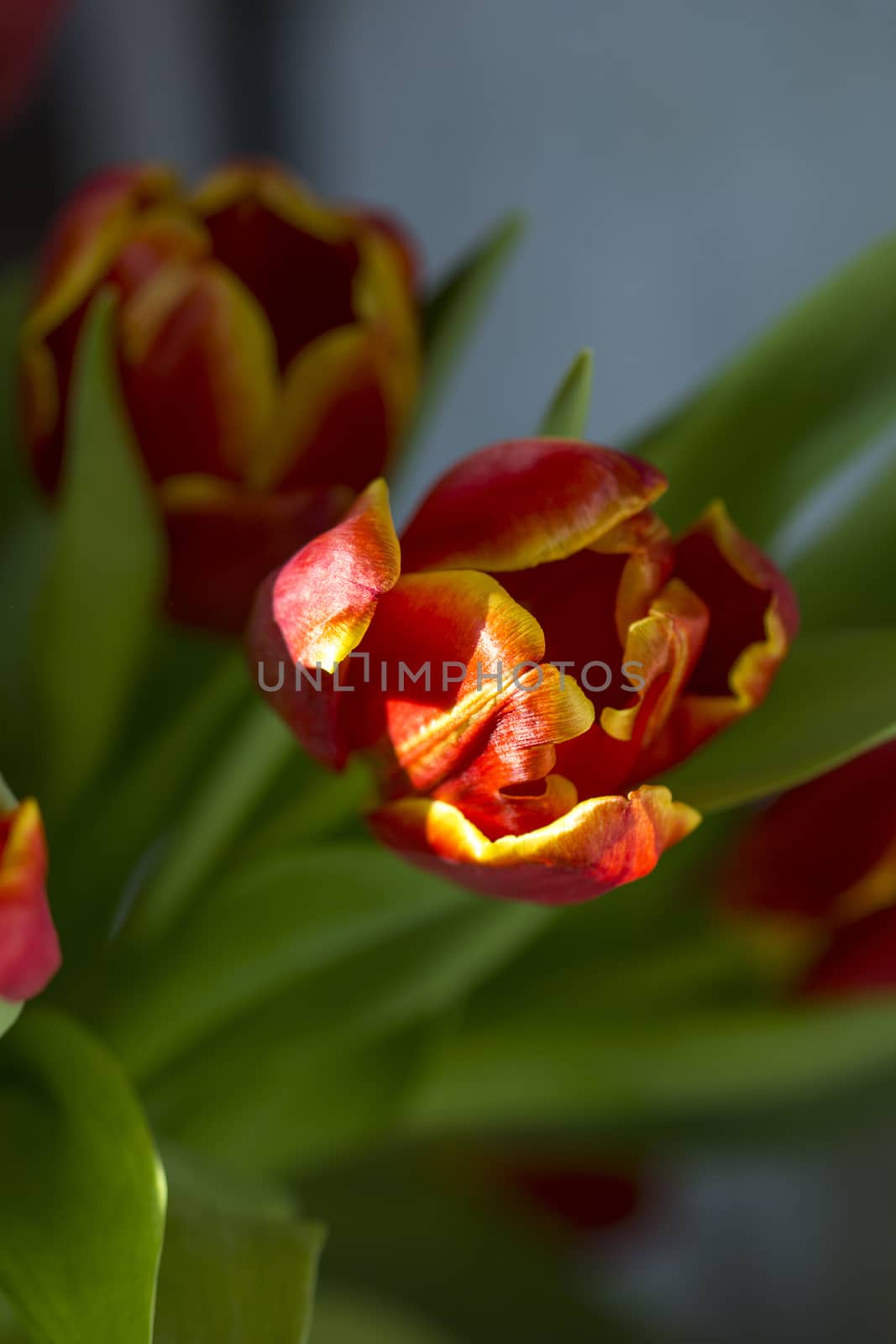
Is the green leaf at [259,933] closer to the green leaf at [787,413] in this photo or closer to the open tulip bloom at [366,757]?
the open tulip bloom at [366,757]

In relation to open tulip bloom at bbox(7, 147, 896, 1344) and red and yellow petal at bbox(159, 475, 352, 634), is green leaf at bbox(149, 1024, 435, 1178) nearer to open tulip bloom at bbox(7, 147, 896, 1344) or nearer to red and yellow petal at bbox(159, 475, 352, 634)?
open tulip bloom at bbox(7, 147, 896, 1344)

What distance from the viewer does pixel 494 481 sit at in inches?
8.0

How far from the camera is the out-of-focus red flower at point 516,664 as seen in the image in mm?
186

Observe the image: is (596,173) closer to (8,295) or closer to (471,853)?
(8,295)

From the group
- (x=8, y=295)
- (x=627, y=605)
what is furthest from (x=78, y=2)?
(x=627, y=605)

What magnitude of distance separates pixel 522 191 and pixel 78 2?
312 mm

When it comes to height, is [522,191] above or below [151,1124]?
above

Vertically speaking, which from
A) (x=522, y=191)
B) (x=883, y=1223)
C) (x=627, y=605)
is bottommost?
(x=883, y=1223)

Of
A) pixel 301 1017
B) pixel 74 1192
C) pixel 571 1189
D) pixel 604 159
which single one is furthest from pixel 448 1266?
pixel 604 159

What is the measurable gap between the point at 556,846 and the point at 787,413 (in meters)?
0.16

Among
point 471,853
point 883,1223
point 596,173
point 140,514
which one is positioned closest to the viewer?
point 471,853

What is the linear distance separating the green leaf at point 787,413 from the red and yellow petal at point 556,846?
13cm

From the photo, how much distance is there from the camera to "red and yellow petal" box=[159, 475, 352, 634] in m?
0.27

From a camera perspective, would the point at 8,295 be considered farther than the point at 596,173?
No
